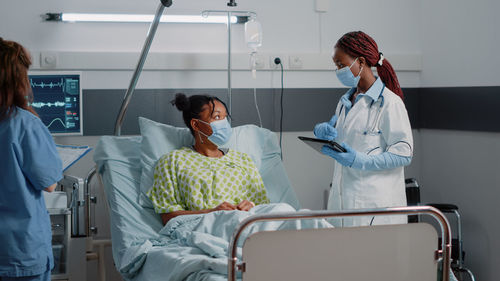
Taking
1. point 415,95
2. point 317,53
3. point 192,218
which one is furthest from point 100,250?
point 415,95

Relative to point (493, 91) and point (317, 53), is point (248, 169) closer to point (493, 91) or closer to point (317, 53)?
point (317, 53)

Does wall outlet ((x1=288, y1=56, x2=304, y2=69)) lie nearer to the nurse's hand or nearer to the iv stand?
the iv stand

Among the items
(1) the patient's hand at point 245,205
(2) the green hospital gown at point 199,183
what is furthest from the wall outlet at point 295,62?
(1) the patient's hand at point 245,205

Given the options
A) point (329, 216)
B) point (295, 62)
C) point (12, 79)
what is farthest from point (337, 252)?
point (295, 62)

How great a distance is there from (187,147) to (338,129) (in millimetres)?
875

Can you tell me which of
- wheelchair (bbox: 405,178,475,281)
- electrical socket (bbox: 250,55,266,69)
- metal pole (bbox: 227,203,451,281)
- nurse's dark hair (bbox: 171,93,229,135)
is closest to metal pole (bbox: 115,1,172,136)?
nurse's dark hair (bbox: 171,93,229,135)

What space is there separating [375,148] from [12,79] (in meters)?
1.52

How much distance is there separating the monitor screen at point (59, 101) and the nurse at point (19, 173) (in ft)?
4.10

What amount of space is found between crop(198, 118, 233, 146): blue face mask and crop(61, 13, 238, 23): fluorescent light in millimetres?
873

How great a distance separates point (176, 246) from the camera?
232 cm

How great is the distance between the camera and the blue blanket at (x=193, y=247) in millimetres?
1958

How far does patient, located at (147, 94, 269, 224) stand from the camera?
2.68m

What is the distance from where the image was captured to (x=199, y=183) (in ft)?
8.95

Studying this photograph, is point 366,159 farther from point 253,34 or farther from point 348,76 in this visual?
point 253,34
